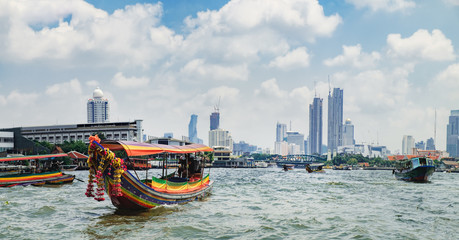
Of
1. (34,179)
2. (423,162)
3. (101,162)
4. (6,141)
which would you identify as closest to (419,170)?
(423,162)

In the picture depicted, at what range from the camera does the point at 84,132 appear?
12988 cm

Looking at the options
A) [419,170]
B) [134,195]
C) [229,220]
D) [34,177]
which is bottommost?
[419,170]

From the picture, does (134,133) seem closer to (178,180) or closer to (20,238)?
(178,180)

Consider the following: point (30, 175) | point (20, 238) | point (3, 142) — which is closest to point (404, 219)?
point (20, 238)

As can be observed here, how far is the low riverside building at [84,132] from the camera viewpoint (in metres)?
128

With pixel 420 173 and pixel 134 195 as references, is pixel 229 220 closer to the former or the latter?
pixel 134 195

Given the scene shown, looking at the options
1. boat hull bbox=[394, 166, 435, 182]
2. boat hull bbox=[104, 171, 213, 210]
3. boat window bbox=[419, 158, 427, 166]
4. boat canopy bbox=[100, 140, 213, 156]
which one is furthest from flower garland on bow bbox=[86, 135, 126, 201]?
boat window bbox=[419, 158, 427, 166]

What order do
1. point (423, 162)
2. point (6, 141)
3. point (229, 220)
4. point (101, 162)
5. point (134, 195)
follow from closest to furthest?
1. point (101, 162)
2. point (134, 195)
3. point (229, 220)
4. point (423, 162)
5. point (6, 141)

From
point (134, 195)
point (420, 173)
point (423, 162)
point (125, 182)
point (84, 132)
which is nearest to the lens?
point (125, 182)

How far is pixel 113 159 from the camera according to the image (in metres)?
17.5

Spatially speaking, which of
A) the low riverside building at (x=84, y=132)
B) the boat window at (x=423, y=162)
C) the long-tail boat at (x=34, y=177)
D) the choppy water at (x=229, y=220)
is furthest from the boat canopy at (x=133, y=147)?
the low riverside building at (x=84, y=132)

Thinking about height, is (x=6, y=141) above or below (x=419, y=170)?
above

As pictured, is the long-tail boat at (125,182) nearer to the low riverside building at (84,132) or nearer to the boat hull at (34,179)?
the boat hull at (34,179)

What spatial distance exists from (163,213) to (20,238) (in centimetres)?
699
